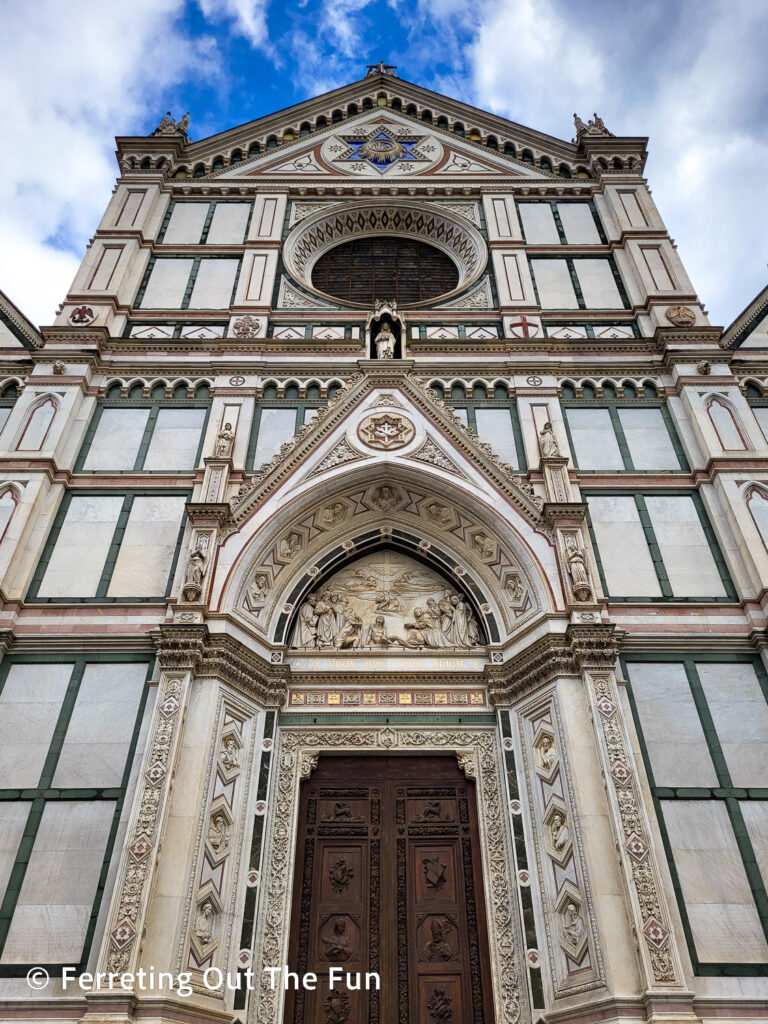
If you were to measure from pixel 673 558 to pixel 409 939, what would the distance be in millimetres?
6192

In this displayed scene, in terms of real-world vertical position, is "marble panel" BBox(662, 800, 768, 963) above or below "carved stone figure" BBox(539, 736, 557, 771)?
below

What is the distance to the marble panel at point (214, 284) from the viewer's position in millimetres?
16094

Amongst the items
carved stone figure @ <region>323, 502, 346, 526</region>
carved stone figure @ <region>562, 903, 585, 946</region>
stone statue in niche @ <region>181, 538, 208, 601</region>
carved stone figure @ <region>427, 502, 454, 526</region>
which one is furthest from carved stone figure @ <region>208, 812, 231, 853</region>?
carved stone figure @ <region>427, 502, 454, 526</region>

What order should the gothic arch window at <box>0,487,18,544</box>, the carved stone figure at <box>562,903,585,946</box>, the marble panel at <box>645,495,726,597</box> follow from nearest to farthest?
1. the carved stone figure at <box>562,903,585,946</box>
2. the marble panel at <box>645,495,726,597</box>
3. the gothic arch window at <box>0,487,18,544</box>

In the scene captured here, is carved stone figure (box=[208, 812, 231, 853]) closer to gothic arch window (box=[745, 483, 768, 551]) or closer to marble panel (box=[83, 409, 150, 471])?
marble panel (box=[83, 409, 150, 471])

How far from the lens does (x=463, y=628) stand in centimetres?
1208

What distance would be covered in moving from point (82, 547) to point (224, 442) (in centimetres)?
268

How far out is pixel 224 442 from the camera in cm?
1298

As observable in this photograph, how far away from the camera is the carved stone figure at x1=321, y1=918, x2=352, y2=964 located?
9.31 m

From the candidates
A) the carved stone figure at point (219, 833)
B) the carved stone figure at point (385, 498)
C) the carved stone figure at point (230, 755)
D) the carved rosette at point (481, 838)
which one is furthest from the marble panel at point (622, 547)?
the carved stone figure at point (219, 833)

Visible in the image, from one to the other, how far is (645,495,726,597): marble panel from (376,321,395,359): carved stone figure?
202 inches

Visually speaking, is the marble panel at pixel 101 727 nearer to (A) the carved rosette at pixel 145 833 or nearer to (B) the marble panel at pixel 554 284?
(A) the carved rosette at pixel 145 833

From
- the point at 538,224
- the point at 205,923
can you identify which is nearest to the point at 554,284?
the point at 538,224

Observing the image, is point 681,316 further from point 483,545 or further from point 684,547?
point 483,545
